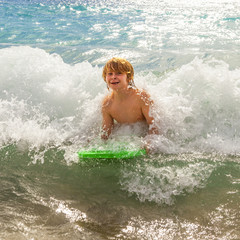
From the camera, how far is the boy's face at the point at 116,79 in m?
3.36

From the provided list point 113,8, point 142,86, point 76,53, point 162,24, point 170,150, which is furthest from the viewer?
point 113,8

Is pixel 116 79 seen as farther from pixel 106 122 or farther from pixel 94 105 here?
pixel 94 105

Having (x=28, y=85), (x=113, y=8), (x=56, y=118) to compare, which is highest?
(x=113, y=8)

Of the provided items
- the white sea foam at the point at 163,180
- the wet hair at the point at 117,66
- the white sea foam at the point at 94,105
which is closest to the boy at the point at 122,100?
the wet hair at the point at 117,66

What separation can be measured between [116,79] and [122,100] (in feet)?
1.01

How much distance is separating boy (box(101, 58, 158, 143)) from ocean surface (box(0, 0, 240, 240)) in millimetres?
155

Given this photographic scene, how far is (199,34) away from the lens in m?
8.75

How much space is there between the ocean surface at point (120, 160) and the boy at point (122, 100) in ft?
0.51

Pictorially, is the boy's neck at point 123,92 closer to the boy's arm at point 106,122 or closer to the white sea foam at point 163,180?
the boy's arm at point 106,122

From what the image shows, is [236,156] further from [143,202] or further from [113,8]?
[113,8]

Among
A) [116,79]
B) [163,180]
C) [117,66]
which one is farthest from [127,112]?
[163,180]

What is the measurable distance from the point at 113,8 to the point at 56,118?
12738mm

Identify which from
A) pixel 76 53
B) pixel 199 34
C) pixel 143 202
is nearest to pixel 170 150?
pixel 143 202

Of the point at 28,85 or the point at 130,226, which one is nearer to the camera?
the point at 130,226
